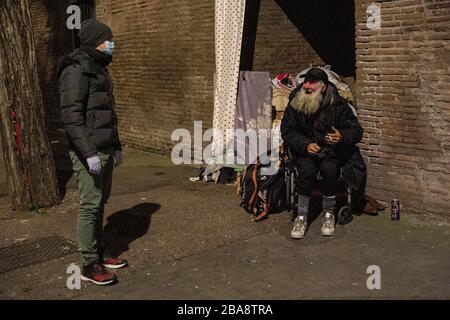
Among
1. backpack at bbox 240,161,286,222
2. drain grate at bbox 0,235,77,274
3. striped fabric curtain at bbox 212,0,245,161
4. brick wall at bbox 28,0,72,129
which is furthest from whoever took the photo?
brick wall at bbox 28,0,72,129

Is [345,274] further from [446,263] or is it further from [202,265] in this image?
[202,265]

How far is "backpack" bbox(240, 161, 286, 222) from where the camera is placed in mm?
6102

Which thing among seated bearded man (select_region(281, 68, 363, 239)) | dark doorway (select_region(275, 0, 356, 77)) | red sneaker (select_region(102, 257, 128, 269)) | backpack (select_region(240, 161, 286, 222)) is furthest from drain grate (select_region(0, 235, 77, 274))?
dark doorway (select_region(275, 0, 356, 77))

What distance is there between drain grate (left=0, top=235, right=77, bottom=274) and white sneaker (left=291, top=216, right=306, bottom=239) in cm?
213

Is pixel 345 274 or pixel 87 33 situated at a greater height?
pixel 87 33

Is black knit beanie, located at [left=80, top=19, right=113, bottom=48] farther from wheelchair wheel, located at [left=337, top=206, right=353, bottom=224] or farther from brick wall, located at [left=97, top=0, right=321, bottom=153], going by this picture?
brick wall, located at [left=97, top=0, right=321, bottom=153]

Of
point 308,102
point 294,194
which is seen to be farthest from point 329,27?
point 294,194

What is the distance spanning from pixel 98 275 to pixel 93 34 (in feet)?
6.23

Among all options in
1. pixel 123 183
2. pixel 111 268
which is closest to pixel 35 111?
pixel 123 183

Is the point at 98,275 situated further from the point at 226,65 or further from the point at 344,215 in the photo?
the point at 226,65

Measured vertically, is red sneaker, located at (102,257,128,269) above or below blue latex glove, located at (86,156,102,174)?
below

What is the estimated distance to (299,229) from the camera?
5535 mm

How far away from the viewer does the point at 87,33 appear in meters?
4.38
